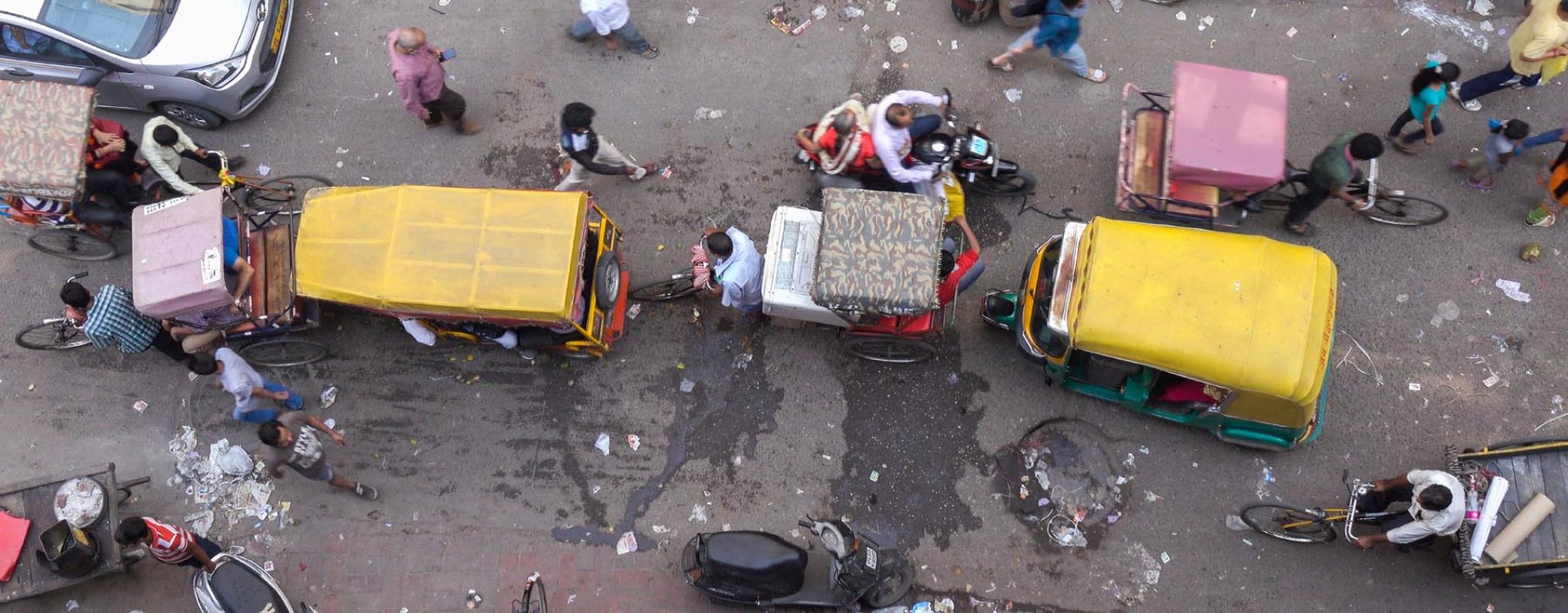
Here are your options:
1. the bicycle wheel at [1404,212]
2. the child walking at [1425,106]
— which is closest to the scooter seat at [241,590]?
the bicycle wheel at [1404,212]

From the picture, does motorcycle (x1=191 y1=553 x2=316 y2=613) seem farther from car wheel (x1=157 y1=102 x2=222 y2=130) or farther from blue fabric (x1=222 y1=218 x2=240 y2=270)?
car wheel (x1=157 y1=102 x2=222 y2=130)

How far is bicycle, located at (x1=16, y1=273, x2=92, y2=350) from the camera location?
7609 millimetres

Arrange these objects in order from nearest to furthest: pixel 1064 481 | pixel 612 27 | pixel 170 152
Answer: pixel 1064 481 → pixel 170 152 → pixel 612 27

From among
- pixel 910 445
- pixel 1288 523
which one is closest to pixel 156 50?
pixel 910 445

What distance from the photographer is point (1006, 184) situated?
7730 millimetres

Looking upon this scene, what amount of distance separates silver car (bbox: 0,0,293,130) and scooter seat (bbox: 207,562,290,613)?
4.54 metres

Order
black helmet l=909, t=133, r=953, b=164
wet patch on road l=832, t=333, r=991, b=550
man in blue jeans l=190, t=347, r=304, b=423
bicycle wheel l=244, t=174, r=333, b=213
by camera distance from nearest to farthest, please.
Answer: man in blue jeans l=190, t=347, r=304, b=423, black helmet l=909, t=133, r=953, b=164, wet patch on road l=832, t=333, r=991, b=550, bicycle wheel l=244, t=174, r=333, b=213

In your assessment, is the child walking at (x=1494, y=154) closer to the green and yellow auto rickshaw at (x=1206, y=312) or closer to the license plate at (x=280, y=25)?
the green and yellow auto rickshaw at (x=1206, y=312)

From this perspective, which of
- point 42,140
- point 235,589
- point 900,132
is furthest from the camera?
point 900,132

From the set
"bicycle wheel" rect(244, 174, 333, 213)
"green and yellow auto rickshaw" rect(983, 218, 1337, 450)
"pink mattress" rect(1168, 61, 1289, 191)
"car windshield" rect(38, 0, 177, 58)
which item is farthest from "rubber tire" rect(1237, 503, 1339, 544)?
"car windshield" rect(38, 0, 177, 58)

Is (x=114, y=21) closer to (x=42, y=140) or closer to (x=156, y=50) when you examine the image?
(x=156, y=50)

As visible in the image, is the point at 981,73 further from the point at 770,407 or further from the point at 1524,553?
the point at 1524,553

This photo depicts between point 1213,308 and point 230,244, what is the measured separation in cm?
769

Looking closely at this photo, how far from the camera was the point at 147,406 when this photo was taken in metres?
7.70
